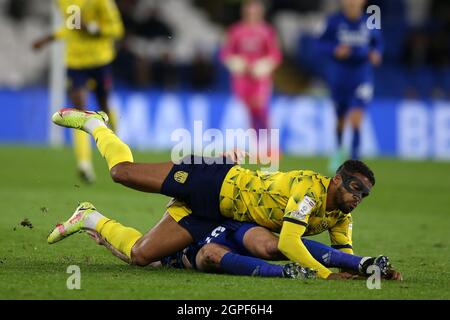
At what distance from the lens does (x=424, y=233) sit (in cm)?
1057

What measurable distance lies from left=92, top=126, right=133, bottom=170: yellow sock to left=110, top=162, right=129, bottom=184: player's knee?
0.28ft

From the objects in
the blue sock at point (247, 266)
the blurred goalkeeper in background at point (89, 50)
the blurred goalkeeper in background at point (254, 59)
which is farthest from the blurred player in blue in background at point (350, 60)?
the blue sock at point (247, 266)

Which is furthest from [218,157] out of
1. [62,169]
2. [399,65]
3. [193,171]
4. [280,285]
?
[399,65]

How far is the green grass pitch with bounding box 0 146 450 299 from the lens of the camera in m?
6.45

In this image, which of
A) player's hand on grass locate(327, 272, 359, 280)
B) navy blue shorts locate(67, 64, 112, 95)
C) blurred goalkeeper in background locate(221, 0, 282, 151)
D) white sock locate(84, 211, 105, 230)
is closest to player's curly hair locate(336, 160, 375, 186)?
player's hand on grass locate(327, 272, 359, 280)

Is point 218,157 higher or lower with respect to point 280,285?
higher

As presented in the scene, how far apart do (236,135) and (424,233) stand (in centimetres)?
1035

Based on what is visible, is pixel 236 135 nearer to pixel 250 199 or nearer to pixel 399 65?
pixel 399 65

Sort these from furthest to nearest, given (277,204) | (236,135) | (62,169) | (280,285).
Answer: (236,135) → (62,169) → (277,204) → (280,285)

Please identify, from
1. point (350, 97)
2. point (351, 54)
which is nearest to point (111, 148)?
point (351, 54)

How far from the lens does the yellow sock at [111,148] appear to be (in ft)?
26.2

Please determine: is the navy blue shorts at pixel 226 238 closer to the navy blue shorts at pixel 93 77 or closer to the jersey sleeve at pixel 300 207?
the jersey sleeve at pixel 300 207

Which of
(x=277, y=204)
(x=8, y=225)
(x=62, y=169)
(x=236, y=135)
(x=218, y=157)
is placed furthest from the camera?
(x=236, y=135)

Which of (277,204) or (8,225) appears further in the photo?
(8,225)
